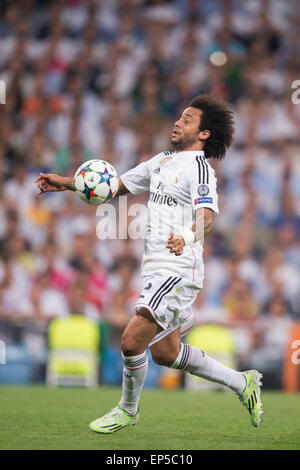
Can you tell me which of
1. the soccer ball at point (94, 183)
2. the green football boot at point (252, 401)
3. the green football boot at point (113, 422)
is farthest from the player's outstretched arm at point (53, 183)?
the green football boot at point (252, 401)

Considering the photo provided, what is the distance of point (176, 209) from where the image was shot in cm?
609

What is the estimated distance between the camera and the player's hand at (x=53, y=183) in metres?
6.32

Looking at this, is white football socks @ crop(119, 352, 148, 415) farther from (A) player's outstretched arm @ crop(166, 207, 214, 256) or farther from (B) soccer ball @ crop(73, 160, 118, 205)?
(B) soccer ball @ crop(73, 160, 118, 205)

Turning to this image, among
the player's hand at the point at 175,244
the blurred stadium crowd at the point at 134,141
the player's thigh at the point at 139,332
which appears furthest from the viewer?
the blurred stadium crowd at the point at 134,141

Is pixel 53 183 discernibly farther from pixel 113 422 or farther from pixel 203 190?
pixel 113 422

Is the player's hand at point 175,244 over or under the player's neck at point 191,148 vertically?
under

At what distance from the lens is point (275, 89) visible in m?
14.6

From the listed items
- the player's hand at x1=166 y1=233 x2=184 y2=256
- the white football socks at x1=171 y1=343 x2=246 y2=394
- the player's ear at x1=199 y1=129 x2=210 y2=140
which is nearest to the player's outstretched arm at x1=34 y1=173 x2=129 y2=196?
the player's ear at x1=199 y1=129 x2=210 y2=140

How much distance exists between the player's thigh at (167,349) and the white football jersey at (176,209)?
433mm

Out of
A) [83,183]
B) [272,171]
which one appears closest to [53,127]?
[272,171]

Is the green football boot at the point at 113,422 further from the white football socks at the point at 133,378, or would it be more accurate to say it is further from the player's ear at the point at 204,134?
the player's ear at the point at 204,134

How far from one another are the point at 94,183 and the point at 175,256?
80 centimetres
